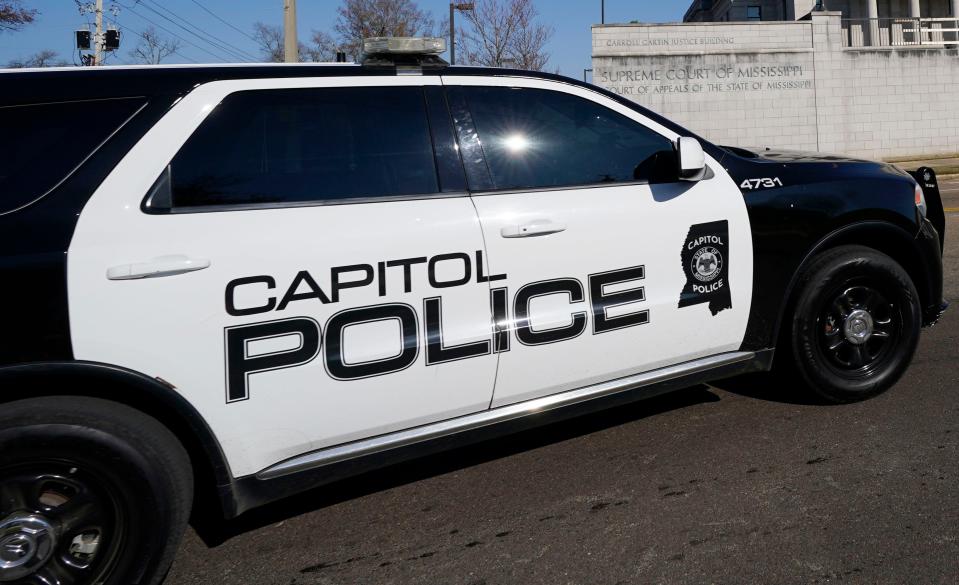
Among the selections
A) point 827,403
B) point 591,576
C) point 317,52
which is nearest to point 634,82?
point 317,52

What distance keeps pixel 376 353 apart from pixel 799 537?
1.68 meters

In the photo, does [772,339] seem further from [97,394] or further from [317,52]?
[317,52]

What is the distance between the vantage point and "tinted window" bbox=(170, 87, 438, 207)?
2727 mm

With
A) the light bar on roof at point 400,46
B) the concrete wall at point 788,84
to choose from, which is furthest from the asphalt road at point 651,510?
the concrete wall at point 788,84

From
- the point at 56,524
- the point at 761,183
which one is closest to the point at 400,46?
the point at 761,183

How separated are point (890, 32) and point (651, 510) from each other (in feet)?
104

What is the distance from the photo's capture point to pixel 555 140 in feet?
11.3

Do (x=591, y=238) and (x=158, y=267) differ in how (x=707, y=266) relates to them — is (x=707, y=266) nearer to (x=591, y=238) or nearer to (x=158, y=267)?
(x=591, y=238)

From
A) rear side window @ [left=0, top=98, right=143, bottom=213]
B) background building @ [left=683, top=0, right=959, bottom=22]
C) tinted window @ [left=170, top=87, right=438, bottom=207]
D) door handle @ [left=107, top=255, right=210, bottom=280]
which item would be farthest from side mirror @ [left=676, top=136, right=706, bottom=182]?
background building @ [left=683, top=0, right=959, bottom=22]

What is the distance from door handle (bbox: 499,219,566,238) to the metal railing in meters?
29.4

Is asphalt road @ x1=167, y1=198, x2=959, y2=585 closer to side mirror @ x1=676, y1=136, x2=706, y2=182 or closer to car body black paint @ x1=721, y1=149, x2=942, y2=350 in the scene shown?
car body black paint @ x1=721, y1=149, x2=942, y2=350

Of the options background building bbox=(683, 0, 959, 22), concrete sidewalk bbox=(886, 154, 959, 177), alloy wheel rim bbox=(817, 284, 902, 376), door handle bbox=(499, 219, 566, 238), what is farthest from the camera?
background building bbox=(683, 0, 959, 22)

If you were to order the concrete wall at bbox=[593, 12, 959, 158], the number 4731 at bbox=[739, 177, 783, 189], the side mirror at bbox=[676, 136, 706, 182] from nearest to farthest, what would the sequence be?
the side mirror at bbox=[676, 136, 706, 182]
the number 4731 at bbox=[739, 177, 783, 189]
the concrete wall at bbox=[593, 12, 959, 158]

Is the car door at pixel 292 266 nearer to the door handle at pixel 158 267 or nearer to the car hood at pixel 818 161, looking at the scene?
the door handle at pixel 158 267
